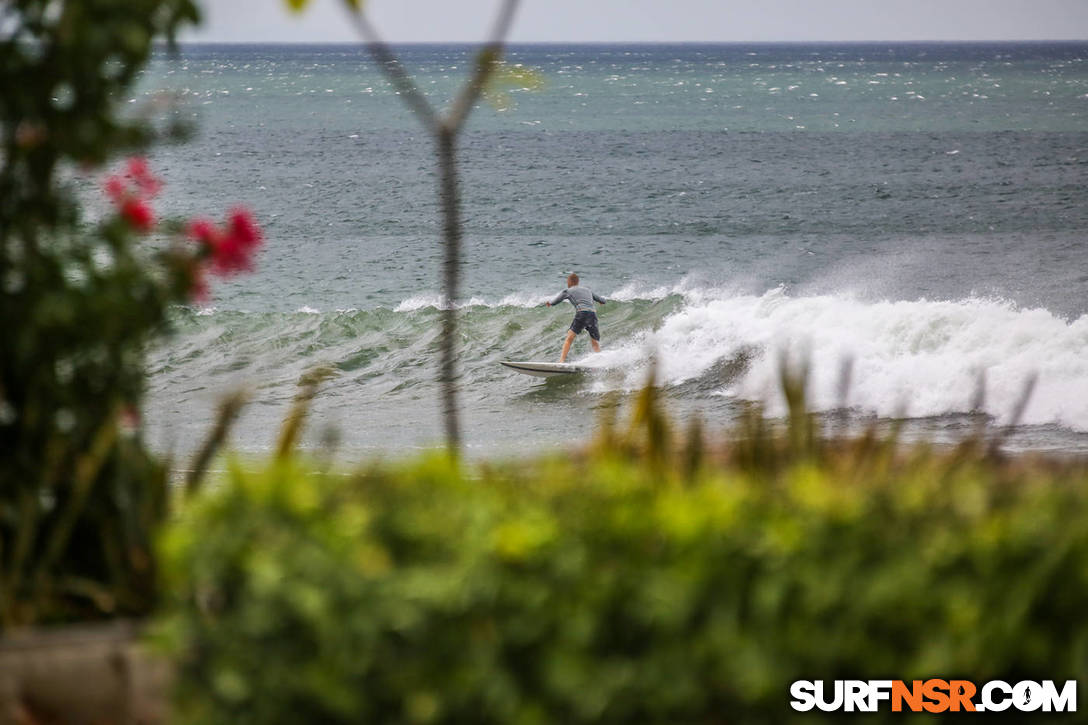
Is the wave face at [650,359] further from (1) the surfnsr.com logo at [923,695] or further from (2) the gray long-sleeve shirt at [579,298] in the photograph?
(1) the surfnsr.com logo at [923,695]

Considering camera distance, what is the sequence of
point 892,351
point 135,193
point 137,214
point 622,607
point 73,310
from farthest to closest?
point 892,351 < point 135,193 < point 137,214 < point 73,310 < point 622,607

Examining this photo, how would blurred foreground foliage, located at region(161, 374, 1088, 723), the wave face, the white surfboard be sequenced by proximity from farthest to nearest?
the white surfboard < the wave face < blurred foreground foliage, located at region(161, 374, 1088, 723)

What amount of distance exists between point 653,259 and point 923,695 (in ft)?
128

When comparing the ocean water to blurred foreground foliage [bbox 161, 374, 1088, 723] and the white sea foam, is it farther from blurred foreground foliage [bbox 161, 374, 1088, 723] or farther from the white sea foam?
blurred foreground foliage [bbox 161, 374, 1088, 723]

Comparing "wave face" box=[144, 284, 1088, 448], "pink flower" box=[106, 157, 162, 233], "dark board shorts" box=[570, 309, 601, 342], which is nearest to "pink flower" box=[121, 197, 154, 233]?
"pink flower" box=[106, 157, 162, 233]

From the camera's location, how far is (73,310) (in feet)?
11.9

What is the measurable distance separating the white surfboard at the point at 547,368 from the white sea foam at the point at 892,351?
627mm

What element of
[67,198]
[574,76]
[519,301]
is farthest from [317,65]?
[67,198]

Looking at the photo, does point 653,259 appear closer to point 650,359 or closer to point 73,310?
point 650,359

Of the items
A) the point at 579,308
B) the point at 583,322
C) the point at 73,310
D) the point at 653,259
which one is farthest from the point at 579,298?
the point at 73,310

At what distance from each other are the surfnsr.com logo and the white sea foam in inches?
671

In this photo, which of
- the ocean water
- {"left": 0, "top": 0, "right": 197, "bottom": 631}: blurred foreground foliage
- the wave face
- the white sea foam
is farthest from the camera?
the ocean water

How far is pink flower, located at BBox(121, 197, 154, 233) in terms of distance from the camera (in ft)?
12.7

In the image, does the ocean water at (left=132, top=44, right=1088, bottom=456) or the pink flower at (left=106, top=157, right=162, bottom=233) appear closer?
the pink flower at (left=106, top=157, right=162, bottom=233)
